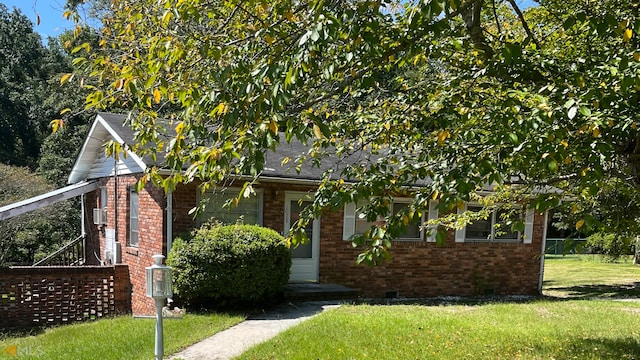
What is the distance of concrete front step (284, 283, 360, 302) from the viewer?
10.4 meters

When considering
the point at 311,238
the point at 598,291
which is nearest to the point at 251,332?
the point at 311,238

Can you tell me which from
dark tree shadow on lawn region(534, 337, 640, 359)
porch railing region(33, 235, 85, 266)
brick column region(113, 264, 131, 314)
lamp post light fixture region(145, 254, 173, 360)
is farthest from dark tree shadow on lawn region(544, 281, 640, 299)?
porch railing region(33, 235, 85, 266)

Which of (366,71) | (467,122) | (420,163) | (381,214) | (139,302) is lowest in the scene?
(139,302)

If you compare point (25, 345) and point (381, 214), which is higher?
point (381, 214)

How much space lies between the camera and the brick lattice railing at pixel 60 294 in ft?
33.4

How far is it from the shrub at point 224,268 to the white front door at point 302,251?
6.79 feet

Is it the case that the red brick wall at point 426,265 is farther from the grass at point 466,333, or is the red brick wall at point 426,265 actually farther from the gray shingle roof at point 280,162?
the grass at point 466,333

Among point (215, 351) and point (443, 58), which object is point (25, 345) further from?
point (443, 58)

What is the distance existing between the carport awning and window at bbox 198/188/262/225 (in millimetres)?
4521

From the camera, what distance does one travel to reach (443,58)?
5.45 metres

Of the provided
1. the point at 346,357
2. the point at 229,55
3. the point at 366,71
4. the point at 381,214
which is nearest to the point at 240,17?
the point at 229,55

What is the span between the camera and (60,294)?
10.6 meters

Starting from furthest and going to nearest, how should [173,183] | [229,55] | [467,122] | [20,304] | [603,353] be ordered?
[20,304] → [603,353] → [467,122] → [229,55] → [173,183]

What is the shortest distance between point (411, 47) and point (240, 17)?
2046 millimetres
